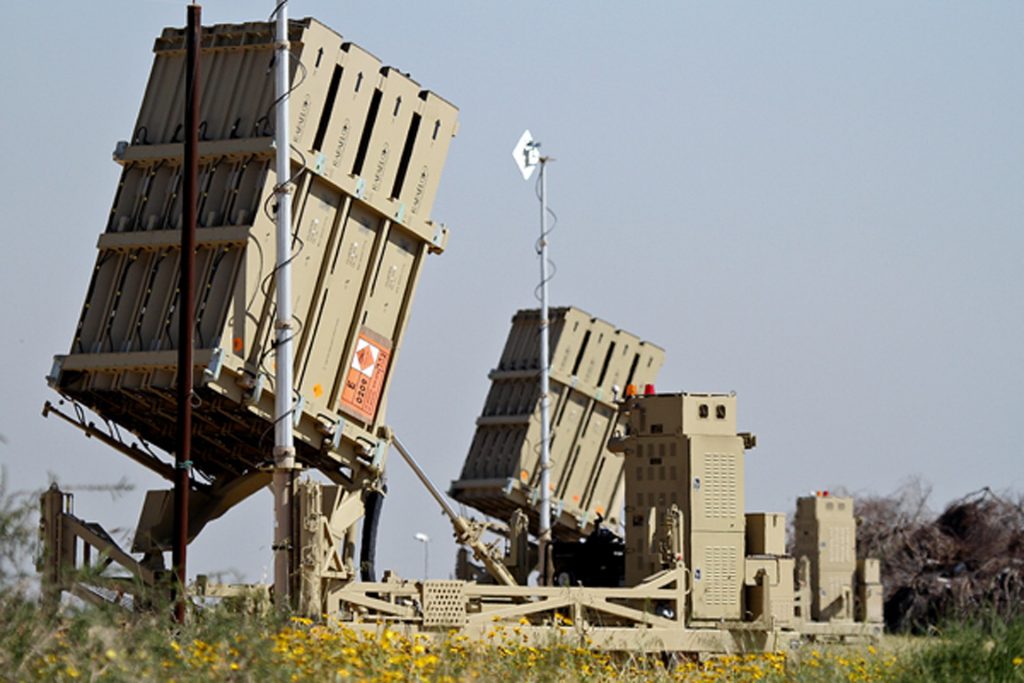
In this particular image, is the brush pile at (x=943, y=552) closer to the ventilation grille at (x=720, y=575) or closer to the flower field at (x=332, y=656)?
the ventilation grille at (x=720, y=575)

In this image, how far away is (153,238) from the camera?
58.0 feet

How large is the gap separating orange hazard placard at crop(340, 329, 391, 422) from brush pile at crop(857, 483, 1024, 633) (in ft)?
61.1

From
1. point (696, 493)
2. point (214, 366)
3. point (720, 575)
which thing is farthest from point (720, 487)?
point (214, 366)

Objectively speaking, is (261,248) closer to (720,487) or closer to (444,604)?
(444,604)

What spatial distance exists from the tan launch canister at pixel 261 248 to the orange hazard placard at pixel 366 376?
18mm

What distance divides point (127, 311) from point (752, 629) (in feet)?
25.4

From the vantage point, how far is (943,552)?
3762cm

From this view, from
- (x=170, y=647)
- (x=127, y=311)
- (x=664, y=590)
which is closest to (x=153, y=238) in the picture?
(x=127, y=311)

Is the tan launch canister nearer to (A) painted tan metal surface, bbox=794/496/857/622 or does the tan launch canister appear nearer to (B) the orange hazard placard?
(B) the orange hazard placard

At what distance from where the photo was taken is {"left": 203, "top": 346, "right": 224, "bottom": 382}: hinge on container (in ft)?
55.2

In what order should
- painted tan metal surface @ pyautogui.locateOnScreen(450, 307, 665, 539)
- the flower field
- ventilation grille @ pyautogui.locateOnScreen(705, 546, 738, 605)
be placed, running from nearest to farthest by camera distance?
the flower field → ventilation grille @ pyautogui.locateOnScreen(705, 546, 738, 605) → painted tan metal surface @ pyautogui.locateOnScreen(450, 307, 665, 539)

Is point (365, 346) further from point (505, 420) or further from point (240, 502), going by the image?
point (505, 420)

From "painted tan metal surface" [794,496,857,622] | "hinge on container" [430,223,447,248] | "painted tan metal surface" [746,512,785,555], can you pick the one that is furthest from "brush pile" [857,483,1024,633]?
"hinge on container" [430,223,447,248]

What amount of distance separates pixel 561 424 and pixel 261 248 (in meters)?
13.9
